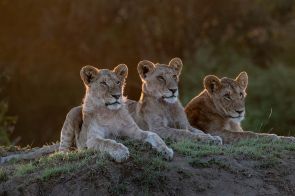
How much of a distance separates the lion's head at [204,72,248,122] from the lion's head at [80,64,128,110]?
59.4 inches

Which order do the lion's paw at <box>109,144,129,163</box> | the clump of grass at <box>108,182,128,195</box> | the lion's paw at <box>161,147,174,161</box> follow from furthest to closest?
the lion's paw at <box>161,147,174,161</box> → the lion's paw at <box>109,144,129,163</box> → the clump of grass at <box>108,182,128,195</box>

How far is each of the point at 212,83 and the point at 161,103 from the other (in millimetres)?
739

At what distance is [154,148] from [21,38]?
20.3m

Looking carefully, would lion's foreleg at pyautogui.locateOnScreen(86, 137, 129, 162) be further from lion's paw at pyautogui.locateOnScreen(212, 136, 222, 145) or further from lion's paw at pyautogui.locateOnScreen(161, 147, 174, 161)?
lion's paw at pyautogui.locateOnScreen(212, 136, 222, 145)

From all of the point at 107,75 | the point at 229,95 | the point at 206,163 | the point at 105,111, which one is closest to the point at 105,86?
the point at 107,75

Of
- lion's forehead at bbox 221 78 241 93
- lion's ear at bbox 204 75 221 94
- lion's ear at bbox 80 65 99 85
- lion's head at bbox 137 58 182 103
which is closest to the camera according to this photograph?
lion's ear at bbox 80 65 99 85

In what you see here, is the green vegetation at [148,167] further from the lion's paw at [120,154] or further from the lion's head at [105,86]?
the lion's head at [105,86]

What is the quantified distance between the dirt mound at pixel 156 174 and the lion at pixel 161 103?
4.43 feet

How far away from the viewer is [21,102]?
28969mm

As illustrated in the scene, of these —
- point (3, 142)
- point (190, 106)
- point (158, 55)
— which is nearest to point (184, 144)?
point (190, 106)

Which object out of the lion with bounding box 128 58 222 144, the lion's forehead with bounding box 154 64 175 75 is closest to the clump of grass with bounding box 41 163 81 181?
the lion with bounding box 128 58 222 144

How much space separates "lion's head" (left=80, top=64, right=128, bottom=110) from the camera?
991 centimetres

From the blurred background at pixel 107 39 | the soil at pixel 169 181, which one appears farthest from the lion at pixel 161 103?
the blurred background at pixel 107 39

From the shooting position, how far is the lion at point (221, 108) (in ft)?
36.6
